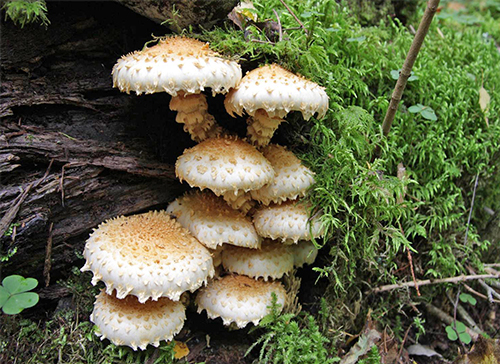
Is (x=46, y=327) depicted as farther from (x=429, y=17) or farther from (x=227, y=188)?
(x=429, y=17)

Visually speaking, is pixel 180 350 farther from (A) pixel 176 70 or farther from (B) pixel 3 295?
(A) pixel 176 70

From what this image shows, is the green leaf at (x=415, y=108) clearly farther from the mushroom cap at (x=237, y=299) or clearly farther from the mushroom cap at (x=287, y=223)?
the mushroom cap at (x=237, y=299)

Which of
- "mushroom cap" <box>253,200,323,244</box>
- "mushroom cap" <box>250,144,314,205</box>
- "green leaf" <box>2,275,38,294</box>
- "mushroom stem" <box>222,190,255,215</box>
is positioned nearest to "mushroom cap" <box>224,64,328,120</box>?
"mushroom cap" <box>250,144,314,205</box>

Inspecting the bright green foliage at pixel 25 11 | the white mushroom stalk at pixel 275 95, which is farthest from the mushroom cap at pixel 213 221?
the bright green foliage at pixel 25 11

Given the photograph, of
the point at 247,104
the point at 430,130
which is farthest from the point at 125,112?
the point at 430,130

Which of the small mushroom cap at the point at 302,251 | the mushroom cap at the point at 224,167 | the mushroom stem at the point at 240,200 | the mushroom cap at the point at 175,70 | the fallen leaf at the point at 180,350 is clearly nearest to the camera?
the mushroom cap at the point at 175,70

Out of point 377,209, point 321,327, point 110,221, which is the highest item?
point 377,209
